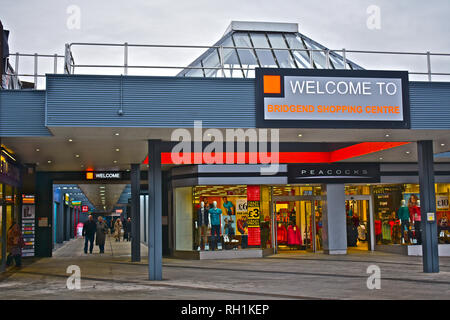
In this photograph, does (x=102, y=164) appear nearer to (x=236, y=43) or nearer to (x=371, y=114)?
→ (x=236, y=43)

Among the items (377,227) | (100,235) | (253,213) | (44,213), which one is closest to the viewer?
(253,213)

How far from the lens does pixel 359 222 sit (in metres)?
23.5

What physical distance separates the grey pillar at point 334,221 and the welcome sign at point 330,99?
Answer: 8879mm

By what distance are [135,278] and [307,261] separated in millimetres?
6783

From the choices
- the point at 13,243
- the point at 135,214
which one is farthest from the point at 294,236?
the point at 13,243

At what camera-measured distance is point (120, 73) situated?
40.6 ft

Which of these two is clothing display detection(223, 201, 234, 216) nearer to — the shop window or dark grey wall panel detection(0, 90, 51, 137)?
the shop window

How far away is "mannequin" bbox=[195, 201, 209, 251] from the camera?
2047cm

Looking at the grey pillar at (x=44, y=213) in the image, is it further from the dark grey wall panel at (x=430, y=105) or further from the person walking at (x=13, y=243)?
the dark grey wall panel at (x=430, y=105)

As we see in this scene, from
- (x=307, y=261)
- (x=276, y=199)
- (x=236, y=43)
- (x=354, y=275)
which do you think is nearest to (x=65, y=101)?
(x=354, y=275)

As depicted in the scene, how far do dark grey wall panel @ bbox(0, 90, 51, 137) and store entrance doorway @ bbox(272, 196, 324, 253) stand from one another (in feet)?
37.1

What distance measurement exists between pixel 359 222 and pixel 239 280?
11.3 m

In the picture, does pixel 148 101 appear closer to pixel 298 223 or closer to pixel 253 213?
pixel 253 213

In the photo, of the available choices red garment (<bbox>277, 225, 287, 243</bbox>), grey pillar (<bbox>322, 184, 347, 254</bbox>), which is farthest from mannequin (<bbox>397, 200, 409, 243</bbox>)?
red garment (<bbox>277, 225, 287, 243</bbox>)
